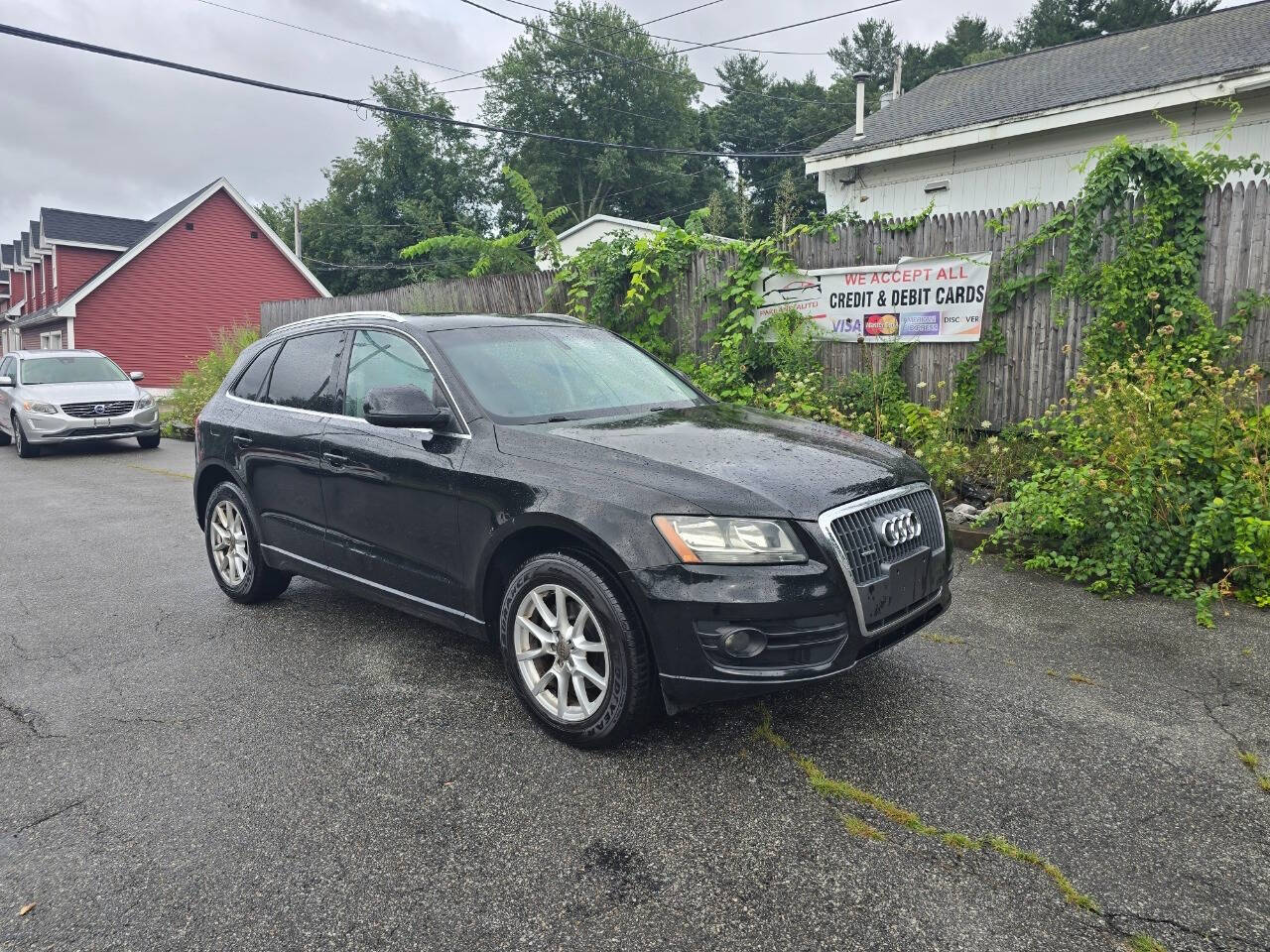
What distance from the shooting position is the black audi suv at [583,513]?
3.05 metres

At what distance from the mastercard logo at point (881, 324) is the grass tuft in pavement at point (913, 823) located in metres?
5.64

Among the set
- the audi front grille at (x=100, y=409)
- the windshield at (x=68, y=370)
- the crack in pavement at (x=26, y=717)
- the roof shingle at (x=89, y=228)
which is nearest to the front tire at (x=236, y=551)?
the crack in pavement at (x=26, y=717)

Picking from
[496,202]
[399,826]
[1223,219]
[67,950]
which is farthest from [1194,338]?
[496,202]

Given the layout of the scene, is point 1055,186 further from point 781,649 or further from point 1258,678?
point 781,649

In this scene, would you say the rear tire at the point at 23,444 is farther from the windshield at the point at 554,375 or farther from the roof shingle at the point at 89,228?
the roof shingle at the point at 89,228

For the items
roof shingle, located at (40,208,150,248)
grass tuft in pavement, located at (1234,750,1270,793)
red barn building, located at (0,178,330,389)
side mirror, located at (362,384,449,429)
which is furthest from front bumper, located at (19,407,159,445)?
roof shingle, located at (40,208,150,248)

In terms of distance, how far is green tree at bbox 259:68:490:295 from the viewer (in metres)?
49.0

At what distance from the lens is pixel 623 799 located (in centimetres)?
304

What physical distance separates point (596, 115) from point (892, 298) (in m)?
46.5

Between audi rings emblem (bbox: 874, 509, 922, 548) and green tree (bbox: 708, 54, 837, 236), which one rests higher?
green tree (bbox: 708, 54, 837, 236)

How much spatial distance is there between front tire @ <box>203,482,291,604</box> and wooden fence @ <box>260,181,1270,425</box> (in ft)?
18.0

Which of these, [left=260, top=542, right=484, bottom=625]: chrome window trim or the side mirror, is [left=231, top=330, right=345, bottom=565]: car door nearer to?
[left=260, top=542, right=484, bottom=625]: chrome window trim

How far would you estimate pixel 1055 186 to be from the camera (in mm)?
12922

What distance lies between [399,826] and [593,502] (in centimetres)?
126
